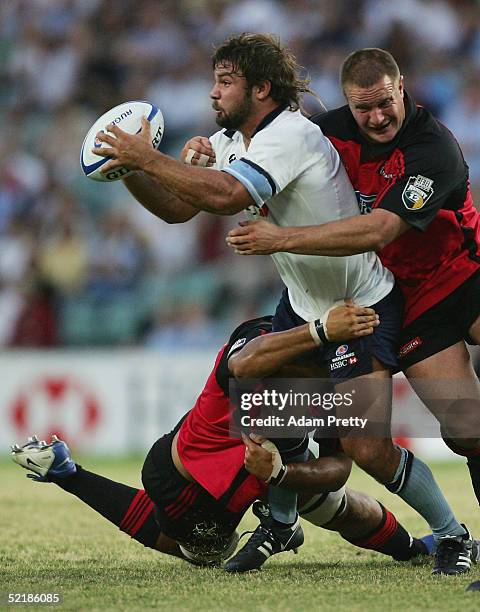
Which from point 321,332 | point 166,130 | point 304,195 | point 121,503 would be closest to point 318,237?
point 304,195

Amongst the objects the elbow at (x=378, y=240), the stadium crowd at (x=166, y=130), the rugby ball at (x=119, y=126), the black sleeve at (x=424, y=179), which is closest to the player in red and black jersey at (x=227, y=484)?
the elbow at (x=378, y=240)

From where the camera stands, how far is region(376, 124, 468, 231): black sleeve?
509cm

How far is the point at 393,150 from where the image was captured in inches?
209

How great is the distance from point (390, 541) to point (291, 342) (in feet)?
3.67

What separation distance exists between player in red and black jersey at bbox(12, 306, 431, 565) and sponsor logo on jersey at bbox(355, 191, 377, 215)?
490 millimetres

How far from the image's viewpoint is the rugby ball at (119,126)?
17.1 feet

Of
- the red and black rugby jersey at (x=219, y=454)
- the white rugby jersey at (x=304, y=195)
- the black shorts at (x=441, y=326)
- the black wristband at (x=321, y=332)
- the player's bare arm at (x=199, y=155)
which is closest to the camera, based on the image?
the white rugby jersey at (x=304, y=195)

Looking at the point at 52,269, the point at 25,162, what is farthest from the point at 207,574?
the point at 25,162

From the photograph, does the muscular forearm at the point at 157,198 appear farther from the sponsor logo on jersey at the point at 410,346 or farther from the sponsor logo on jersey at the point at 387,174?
the sponsor logo on jersey at the point at 410,346

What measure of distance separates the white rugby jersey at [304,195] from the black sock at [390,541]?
3.50 ft

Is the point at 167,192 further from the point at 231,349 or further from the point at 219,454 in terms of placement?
the point at 219,454

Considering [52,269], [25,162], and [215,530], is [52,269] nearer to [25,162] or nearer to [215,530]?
[25,162]

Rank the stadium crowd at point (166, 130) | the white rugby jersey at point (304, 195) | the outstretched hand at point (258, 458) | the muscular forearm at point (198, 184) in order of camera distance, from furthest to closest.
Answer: the stadium crowd at point (166, 130), the outstretched hand at point (258, 458), the white rugby jersey at point (304, 195), the muscular forearm at point (198, 184)

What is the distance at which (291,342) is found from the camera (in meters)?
5.26
